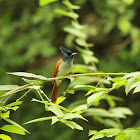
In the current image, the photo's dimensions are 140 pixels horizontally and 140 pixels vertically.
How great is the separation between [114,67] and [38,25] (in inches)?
45.6

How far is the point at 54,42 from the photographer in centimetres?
358

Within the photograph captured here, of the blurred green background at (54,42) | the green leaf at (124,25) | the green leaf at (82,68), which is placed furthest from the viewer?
the blurred green background at (54,42)

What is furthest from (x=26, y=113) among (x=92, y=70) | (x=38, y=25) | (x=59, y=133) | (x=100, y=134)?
(x=100, y=134)

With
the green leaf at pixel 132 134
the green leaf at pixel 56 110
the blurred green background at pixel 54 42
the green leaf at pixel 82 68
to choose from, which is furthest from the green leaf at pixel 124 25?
the green leaf at pixel 56 110

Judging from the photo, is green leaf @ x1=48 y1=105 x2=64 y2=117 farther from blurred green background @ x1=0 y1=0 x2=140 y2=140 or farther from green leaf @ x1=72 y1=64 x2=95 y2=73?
blurred green background @ x1=0 y1=0 x2=140 y2=140

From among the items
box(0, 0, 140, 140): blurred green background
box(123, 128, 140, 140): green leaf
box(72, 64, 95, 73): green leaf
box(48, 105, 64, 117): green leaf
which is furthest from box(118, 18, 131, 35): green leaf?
box(48, 105, 64, 117): green leaf

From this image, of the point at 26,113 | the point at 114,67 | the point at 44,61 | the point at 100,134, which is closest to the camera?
the point at 100,134

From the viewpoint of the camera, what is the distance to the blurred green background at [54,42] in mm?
3170

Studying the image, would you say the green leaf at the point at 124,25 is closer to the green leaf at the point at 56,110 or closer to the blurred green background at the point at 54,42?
the blurred green background at the point at 54,42

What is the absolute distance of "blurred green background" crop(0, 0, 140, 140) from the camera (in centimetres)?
317

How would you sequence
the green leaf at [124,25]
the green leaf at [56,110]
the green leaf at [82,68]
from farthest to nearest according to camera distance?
1. the green leaf at [124,25]
2. the green leaf at [82,68]
3. the green leaf at [56,110]

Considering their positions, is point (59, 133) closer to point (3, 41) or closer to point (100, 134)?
point (3, 41)

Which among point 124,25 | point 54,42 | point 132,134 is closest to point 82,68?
point 132,134

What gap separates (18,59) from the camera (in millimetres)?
3459
